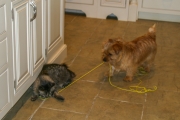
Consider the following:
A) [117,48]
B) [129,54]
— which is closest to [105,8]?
[129,54]

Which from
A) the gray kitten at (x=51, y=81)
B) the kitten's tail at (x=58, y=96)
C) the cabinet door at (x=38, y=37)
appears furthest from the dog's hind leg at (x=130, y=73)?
the cabinet door at (x=38, y=37)

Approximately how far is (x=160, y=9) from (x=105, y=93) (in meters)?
2.50

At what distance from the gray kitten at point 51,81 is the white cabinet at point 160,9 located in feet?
7.73

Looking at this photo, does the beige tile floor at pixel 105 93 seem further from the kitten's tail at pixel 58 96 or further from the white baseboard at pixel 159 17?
the white baseboard at pixel 159 17

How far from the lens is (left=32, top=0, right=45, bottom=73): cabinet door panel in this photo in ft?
9.17

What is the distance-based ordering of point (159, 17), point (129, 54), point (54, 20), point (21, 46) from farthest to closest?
point (159, 17) < point (54, 20) < point (129, 54) < point (21, 46)

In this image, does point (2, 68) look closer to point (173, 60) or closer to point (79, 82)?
point (79, 82)

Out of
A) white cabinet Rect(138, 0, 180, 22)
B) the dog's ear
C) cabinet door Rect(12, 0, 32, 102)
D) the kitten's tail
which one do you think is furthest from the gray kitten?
white cabinet Rect(138, 0, 180, 22)

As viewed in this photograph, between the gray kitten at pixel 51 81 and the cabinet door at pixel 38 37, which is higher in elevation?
the cabinet door at pixel 38 37

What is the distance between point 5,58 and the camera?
2.30 meters

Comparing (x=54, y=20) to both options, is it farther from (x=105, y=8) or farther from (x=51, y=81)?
(x=105, y=8)

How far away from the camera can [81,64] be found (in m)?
3.67

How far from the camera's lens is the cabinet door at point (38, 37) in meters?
2.79

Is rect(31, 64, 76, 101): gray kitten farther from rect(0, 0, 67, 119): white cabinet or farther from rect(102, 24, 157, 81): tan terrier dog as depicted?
rect(102, 24, 157, 81): tan terrier dog
